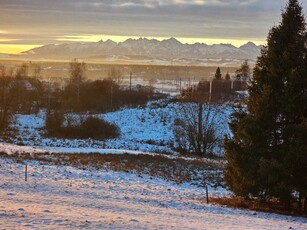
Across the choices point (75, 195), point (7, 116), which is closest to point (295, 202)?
point (75, 195)

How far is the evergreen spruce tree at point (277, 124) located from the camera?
1634 centimetres

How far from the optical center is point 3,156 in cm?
2661

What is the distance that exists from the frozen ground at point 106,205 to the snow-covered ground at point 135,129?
21652 mm

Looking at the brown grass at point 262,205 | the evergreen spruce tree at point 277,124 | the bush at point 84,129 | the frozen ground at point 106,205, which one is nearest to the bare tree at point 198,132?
the bush at point 84,129

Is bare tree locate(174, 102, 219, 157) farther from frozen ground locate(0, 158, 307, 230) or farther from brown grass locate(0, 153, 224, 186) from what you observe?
frozen ground locate(0, 158, 307, 230)

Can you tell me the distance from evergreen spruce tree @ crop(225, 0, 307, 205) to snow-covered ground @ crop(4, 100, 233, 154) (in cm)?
2687

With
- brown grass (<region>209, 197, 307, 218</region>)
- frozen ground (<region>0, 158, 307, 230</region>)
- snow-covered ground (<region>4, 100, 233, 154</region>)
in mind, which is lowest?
snow-covered ground (<region>4, 100, 233, 154</region>)

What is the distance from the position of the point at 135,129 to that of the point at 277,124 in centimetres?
4162

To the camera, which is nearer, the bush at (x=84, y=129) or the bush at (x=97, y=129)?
the bush at (x=84, y=129)

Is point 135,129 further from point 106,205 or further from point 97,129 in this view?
point 106,205

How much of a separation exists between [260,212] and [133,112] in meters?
50.3

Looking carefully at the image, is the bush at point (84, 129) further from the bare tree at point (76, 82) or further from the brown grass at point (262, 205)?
the brown grass at point (262, 205)

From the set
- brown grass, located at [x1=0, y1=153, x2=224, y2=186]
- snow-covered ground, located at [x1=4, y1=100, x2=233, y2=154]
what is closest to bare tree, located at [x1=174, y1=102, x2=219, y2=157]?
snow-covered ground, located at [x1=4, y1=100, x2=233, y2=154]

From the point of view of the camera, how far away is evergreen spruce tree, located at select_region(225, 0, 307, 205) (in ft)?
53.6
